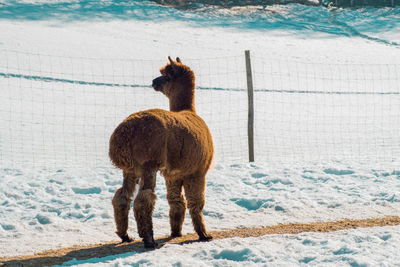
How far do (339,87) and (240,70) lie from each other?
3793mm

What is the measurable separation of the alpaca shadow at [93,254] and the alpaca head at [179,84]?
1314mm

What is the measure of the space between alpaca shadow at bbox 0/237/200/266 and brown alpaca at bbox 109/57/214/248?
12cm

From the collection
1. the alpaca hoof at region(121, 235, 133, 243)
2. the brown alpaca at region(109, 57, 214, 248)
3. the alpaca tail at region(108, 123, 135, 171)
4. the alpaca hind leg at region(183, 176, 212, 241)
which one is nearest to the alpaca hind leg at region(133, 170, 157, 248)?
the brown alpaca at region(109, 57, 214, 248)

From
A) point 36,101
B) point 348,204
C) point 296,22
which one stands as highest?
point 296,22

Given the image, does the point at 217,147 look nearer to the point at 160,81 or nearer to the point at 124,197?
the point at 160,81

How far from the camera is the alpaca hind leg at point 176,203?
4844 millimetres

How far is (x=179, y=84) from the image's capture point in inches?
200

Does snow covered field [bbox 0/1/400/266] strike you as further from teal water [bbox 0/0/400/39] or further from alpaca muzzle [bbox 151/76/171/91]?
alpaca muzzle [bbox 151/76/171/91]

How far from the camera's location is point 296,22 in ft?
99.1

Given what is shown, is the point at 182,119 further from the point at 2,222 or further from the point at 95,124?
the point at 95,124

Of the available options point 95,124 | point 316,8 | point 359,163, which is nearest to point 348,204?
point 359,163

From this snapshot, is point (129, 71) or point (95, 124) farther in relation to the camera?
point (129, 71)

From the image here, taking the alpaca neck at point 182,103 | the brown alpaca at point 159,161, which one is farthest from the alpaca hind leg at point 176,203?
the alpaca neck at point 182,103

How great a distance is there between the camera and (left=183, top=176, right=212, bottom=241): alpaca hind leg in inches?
185
